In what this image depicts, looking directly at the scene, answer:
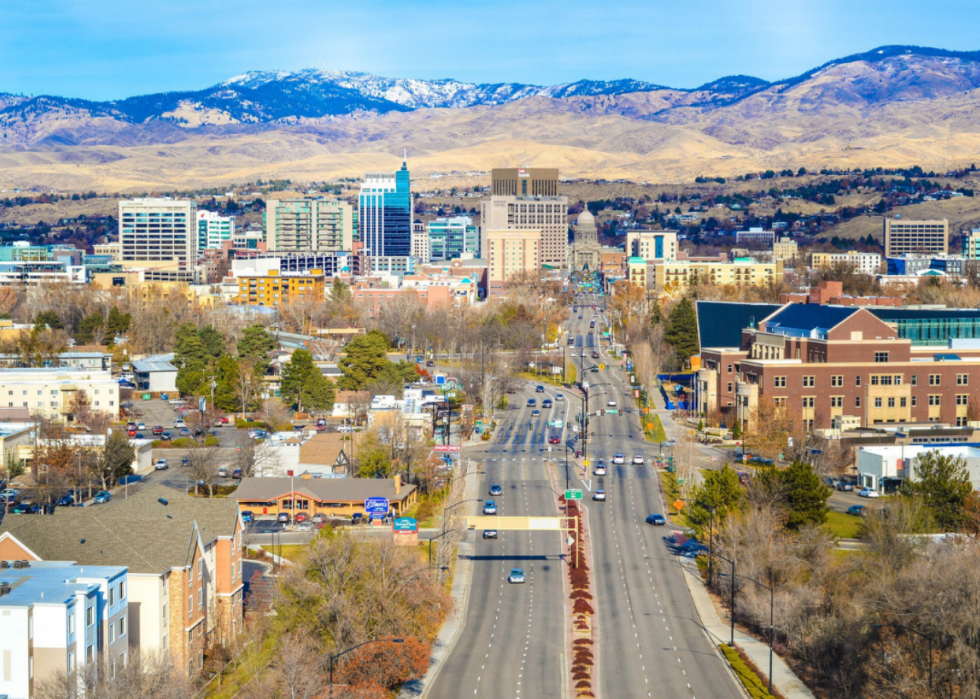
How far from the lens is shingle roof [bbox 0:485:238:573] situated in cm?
4897

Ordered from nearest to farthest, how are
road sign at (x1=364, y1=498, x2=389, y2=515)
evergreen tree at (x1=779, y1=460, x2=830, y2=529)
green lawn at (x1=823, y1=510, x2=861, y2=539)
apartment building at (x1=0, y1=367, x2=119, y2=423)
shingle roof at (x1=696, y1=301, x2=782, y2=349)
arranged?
evergreen tree at (x1=779, y1=460, x2=830, y2=529)
green lawn at (x1=823, y1=510, x2=861, y2=539)
road sign at (x1=364, y1=498, x2=389, y2=515)
apartment building at (x1=0, y1=367, x2=119, y2=423)
shingle roof at (x1=696, y1=301, x2=782, y2=349)

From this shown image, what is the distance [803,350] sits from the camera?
107125 millimetres

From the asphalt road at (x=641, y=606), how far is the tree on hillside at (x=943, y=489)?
42.5ft

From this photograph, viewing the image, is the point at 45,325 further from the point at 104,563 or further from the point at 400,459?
the point at 104,563

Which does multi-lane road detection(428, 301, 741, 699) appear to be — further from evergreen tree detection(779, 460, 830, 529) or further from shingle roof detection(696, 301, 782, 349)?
shingle roof detection(696, 301, 782, 349)

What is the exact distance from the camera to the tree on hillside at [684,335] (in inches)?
5379

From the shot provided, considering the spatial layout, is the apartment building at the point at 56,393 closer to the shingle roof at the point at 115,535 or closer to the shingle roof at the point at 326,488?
the shingle roof at the point at 326,488

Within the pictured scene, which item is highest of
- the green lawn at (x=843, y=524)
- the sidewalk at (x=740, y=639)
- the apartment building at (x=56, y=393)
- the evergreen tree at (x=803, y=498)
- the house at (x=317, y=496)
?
the apartment building at (x=56, y=393)

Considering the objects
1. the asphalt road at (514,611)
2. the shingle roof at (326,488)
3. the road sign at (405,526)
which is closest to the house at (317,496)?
the shingle roof at (326,488)

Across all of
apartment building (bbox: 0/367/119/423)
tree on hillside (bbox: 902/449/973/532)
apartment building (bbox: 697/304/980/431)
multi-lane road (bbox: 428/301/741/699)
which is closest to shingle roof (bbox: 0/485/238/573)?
multi-lane road (bbox: 428/301/741/699)

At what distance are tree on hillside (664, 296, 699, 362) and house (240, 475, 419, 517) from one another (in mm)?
63393

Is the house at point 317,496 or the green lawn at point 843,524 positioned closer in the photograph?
the green lawn at point 843,524

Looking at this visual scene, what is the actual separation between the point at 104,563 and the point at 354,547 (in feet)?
31.5

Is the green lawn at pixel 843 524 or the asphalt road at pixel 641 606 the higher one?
the green lawn at pixel 843 524
